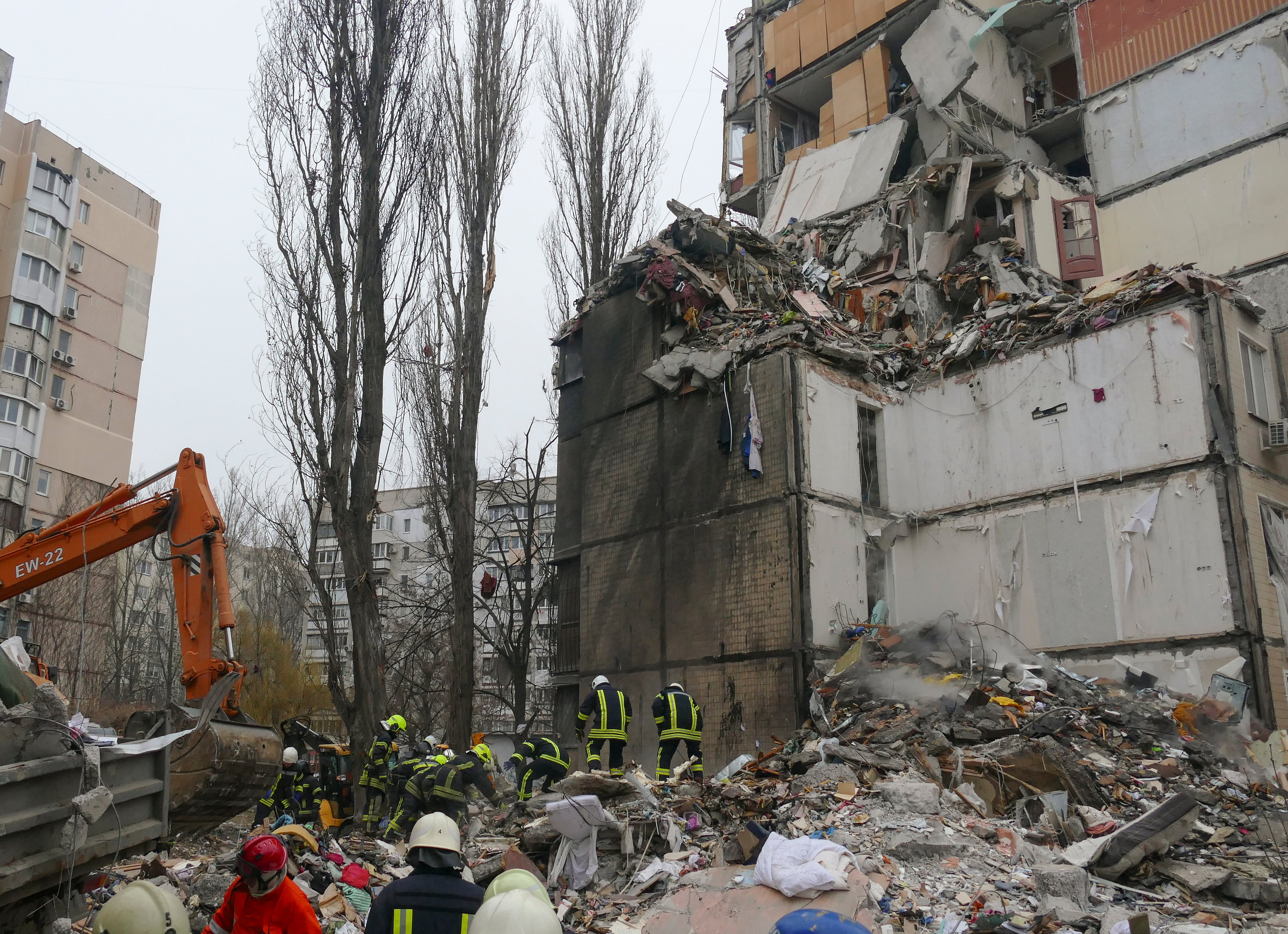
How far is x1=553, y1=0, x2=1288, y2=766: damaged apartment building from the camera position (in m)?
12.0

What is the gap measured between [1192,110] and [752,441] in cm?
1311

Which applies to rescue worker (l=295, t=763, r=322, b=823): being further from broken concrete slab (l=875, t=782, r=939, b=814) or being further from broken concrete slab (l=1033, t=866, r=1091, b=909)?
broken concrete slab (l=1033, t=866, r=1091, b=909)

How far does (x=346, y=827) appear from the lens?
→ 41.5 feet

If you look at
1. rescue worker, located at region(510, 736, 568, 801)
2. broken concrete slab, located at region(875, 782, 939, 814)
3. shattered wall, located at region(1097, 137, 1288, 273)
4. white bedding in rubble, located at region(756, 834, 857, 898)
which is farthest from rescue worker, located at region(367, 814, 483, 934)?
shattered wall, located at region(1097, 137, 1288, 273)

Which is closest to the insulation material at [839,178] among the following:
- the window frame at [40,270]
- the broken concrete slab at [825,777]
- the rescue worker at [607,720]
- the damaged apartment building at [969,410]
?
the damaged apartment building at [969,410]

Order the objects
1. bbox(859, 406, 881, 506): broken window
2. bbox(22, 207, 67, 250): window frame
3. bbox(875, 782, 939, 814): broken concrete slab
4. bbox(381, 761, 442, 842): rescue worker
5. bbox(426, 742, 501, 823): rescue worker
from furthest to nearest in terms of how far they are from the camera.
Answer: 1. bbox(22, 207, 67, 250): window frame
2. bbox(859, 406, 881, 506): broken window
3. bbox(381, 761, 442, 842): rescue worker
4. bbox(426, 742, 501, 823): rescue worker
5. bbox(875, 782, 939, 814): broken concrete slab

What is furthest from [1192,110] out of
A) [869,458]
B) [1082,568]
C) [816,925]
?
[816,925]

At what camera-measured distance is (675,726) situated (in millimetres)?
11148

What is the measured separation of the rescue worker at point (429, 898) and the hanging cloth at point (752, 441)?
9.96 meters

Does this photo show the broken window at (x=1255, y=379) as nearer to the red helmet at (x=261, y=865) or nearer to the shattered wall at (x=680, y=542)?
the shattered wall at (x=680, y=542)

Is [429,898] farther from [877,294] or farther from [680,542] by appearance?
[877,294]

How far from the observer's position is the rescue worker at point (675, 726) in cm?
1116

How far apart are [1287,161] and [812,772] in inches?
615

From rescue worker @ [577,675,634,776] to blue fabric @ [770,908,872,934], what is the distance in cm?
828
